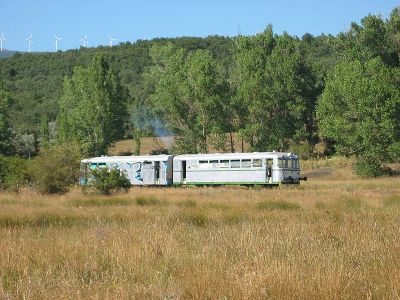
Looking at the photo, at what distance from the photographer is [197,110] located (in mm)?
54500

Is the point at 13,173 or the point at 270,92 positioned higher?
the point at 270,92

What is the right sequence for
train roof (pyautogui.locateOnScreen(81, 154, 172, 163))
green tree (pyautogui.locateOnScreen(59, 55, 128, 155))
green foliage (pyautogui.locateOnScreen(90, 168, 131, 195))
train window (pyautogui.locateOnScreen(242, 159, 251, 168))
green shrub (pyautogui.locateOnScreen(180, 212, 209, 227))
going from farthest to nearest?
1. green tree (pyautogui.locateOnScreen(59, 55, 128, 155))
2. train roof (pyautogui.locateOnScreen(81, 154, 172, 163))
3. train window (pyautogui.locateOnScreen(242, 159, 251, 168))
4. green foliage (pyautogui.locateOnScreen(90, 168, 131, 195))
5. green shrub (pyautogui.locateOnScreen(180, 212, 209, 227))

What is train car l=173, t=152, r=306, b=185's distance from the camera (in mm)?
36812

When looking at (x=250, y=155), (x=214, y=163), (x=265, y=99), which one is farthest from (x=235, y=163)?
(x=265, y=99)

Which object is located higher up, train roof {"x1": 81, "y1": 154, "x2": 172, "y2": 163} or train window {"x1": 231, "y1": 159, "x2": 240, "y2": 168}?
train roof {"x1": 81, "y1": 154, "x2": 172, "y2": 163}

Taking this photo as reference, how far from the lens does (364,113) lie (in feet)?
149

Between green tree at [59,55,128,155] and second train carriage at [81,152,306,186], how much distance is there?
22320 millimetres

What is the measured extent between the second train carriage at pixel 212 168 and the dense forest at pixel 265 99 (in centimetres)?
1075

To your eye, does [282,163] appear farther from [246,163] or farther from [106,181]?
[106,181]

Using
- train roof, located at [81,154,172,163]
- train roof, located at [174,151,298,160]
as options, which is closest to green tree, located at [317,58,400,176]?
train roof, located at [174,151,298,160]

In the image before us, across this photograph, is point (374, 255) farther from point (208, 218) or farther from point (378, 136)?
point (378, 136)

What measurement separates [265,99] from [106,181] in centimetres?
2735

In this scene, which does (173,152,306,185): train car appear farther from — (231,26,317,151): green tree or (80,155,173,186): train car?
(231,26,317,151): green tree

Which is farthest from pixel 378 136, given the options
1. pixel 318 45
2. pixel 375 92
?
pixel 318 45
